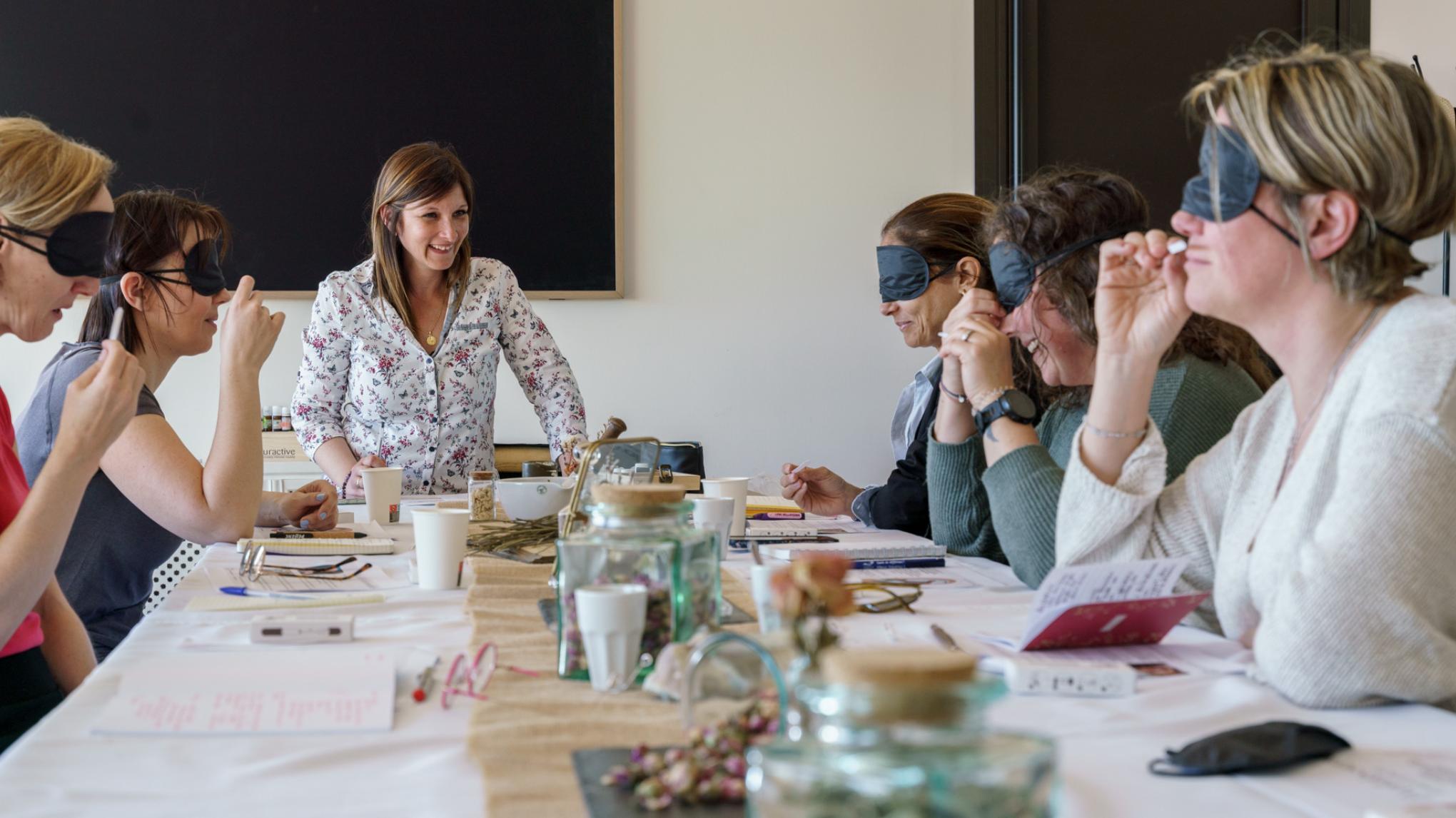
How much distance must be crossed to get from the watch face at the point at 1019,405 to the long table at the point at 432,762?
63 cm

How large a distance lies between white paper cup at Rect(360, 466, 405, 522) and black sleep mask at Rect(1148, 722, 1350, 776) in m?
1.72

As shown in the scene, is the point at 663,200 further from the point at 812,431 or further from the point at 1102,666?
the point at 1102,666

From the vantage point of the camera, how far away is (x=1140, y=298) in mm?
1552

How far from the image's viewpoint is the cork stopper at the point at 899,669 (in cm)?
55

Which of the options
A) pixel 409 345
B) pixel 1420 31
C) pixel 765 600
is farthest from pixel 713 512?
pixel 1420 31

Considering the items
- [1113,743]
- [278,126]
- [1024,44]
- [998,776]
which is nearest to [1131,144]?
[1024,44]

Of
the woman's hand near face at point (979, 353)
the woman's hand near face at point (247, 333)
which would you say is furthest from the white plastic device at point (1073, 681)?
the woman's hand near face at point (247, 333)

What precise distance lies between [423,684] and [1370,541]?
A: 2.64 ft

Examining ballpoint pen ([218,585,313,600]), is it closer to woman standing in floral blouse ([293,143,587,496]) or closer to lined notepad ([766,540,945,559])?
lined notepad ([766,540,945,559])

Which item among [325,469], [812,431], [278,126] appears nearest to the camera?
[325,469]

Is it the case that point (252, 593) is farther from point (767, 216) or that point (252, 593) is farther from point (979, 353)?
point (767, 216)

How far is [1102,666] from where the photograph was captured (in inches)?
42.4

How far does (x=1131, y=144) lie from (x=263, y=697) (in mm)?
3868

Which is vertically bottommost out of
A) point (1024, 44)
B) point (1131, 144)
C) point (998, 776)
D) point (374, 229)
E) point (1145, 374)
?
point (998, 776)
